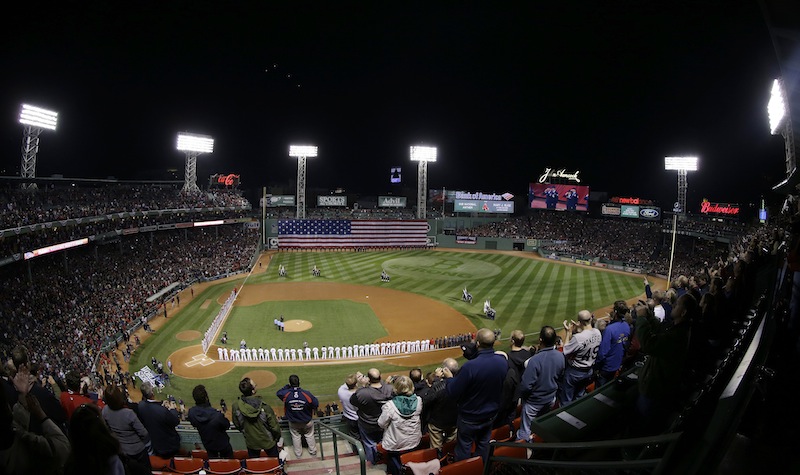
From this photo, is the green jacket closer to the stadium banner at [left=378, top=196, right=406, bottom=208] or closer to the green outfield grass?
the green outfield grass

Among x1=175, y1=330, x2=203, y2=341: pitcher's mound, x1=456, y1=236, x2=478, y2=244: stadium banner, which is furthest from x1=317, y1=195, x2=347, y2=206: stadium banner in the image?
x1=175, y1=330, x2=203, y2=341: pitcher's mound

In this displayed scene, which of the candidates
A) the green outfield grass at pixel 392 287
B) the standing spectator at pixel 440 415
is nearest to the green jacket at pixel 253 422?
the standing spectator at pixel 440 415

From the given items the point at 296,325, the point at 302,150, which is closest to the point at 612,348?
the point at 296,325

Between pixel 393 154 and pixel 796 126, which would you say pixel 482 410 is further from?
pixel 393 154

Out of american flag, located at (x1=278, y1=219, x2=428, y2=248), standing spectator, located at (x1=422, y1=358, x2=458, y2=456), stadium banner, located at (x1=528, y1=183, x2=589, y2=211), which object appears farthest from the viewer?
stadium banner, located at (x1=528, y1=183, x2=589, y2=211)

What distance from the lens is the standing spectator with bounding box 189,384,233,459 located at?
6.43 m

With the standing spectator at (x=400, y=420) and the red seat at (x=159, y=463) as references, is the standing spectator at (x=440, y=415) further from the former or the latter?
the red seat at (x=159, y=463)

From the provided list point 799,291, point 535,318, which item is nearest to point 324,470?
point 799,291

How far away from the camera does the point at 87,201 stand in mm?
39594

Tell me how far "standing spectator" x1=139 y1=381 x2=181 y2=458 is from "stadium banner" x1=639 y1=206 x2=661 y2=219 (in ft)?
225

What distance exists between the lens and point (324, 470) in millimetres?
6625

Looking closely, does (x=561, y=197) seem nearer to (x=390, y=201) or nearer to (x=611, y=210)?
(x=611, y=210)

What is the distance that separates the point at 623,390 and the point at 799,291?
3138 millimetres

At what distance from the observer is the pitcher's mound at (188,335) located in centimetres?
2612
